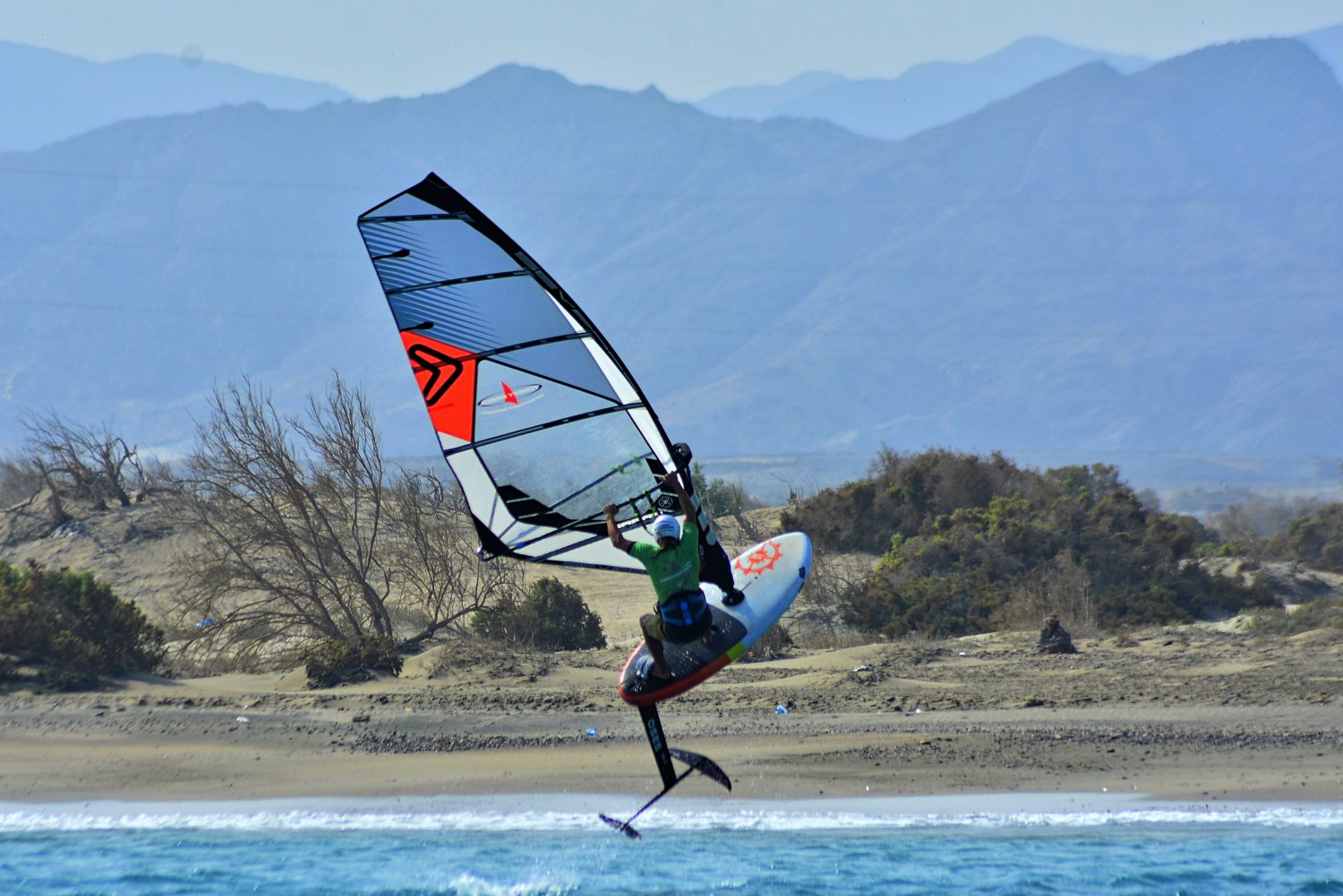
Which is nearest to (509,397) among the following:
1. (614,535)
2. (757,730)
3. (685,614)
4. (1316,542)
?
(614,535)

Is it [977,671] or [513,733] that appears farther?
[977,671]

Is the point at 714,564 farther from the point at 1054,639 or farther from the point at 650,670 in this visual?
the point at 1054,639

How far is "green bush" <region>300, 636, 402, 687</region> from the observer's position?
50.6 feet

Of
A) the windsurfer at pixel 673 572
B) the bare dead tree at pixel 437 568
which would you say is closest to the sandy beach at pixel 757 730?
the bare dead tree at pixel 437 568

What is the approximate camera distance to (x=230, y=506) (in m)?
18.8

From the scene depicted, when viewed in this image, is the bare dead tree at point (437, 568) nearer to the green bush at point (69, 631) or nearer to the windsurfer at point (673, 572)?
the green bush at point (69, 631)

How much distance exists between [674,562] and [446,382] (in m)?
2.39

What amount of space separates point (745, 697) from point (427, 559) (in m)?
5.96

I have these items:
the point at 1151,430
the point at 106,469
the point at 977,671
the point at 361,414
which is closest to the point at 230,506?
the point at 361,414

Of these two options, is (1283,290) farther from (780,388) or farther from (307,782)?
(307,782)

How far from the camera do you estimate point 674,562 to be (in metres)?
8.75

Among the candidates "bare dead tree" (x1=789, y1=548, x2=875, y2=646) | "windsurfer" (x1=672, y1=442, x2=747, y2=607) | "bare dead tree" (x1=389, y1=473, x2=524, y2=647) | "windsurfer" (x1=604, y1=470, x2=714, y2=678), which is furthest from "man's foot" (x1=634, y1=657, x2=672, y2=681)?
"bare dead tree" (x1=789, y1=548, x2=875, y2=646)

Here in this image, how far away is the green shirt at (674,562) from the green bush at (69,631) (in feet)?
29.8

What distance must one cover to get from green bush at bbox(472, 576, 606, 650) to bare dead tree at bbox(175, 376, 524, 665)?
53 centimetres
